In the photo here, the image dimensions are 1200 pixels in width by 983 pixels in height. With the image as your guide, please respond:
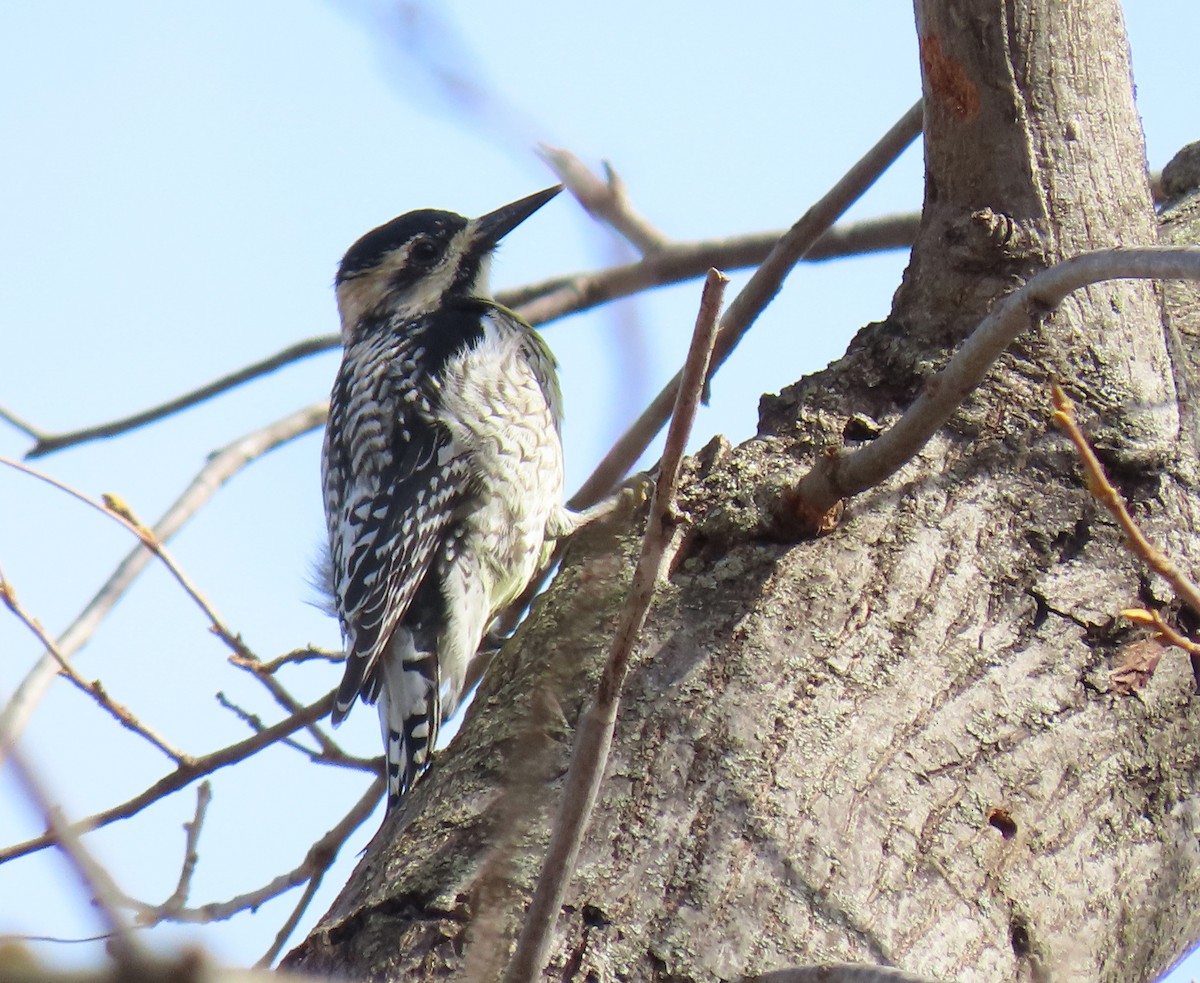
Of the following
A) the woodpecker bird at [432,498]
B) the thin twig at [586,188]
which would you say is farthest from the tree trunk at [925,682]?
the woodpecker bird at [432,498]

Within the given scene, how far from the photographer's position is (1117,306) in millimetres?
2781

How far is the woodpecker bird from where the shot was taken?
13.3ft

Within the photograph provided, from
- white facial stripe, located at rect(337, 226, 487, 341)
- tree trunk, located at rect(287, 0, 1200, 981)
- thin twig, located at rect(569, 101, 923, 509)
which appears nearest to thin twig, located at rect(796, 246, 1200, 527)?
tree trunk, located at rect(287, 0, 1200, 981)

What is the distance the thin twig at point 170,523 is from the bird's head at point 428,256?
1.25 meters

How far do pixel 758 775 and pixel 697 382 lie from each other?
0.77 metres

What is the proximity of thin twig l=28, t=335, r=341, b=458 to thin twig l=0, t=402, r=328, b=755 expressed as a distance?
0.26 meters

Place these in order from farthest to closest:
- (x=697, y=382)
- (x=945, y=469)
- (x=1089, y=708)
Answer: (x=945, y=469), (x=1089, y=708), (x=697, y=382)

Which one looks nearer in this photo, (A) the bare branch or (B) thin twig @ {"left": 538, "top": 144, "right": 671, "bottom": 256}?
(B) thin twig @ {"left": 538, "top": 144, "right": 671, "bottom": 256}

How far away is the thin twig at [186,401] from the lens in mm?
4172

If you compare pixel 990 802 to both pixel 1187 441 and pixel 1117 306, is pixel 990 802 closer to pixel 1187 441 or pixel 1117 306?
pixel 1187 441

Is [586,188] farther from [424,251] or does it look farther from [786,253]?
→ [424,251]

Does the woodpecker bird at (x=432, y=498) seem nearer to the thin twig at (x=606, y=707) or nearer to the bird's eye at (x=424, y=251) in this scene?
the bird's eye at (x=424, y=251)

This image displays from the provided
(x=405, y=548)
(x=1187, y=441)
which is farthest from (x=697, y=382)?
(x=405, y=548)

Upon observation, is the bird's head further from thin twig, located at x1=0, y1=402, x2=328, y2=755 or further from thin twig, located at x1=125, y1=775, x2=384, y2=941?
thin twig, located at x1=125, y1=775, x2=384, y2=941
